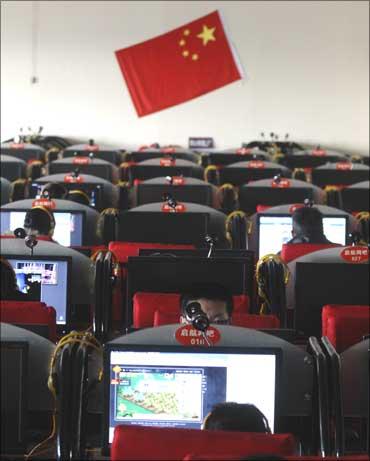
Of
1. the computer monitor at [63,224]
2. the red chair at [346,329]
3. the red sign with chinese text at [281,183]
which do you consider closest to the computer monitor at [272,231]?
the computer monitor at [63,224]

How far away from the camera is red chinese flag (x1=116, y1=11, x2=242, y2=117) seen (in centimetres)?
1436

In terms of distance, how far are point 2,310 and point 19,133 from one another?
11225mm

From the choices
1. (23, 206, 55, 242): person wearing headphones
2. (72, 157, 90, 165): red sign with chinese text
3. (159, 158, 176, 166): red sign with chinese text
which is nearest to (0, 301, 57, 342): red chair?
(23, 206, 55, 242): person wearing headphones

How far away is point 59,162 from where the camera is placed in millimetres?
9586

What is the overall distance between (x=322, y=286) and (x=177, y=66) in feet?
33.3

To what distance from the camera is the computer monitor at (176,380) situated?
3053mm

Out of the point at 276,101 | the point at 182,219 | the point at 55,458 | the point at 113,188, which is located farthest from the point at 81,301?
the point at 276,101

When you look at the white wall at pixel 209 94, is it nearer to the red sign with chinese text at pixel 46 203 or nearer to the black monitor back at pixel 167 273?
the red sign with chinese text at pixel 46 203

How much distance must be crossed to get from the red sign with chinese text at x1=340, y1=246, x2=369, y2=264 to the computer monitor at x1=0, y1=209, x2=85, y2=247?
7.09 ft

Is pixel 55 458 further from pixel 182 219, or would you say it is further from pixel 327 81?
pixel 327 81

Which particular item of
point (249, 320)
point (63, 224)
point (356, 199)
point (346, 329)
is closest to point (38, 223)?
point (63, 224)

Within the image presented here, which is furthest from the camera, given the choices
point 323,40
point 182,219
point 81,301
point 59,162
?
point 323,40

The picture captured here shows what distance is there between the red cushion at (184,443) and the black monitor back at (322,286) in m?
2.39

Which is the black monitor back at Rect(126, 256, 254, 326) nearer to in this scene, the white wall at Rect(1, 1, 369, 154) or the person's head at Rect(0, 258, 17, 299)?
the person's head at Rect(0, 258, 17, 299)
